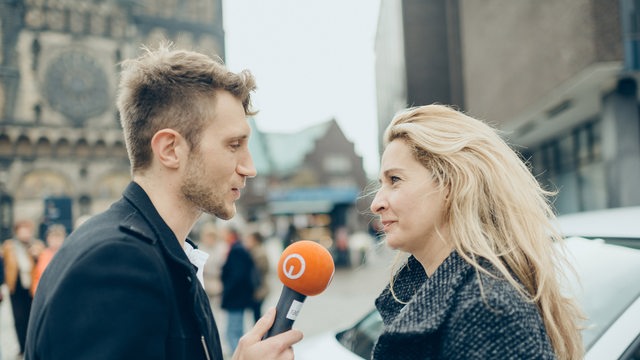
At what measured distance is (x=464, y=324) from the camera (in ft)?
4.77

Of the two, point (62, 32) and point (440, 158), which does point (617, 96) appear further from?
point (62, 32)

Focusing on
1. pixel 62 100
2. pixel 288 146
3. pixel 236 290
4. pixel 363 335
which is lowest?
pixel 236 290

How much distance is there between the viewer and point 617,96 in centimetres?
1185

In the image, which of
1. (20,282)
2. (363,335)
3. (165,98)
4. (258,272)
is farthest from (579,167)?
(165,98)

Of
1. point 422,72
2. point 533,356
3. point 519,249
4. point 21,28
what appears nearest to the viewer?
point 533,356

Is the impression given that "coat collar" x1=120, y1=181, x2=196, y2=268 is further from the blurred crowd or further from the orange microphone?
the blurred crowd

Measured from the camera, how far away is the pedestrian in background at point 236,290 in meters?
7.12

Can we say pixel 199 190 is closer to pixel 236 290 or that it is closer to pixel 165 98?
pixel 165 98

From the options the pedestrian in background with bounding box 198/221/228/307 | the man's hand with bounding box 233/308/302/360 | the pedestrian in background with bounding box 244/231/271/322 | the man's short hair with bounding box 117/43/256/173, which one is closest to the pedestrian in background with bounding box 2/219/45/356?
the pedestrian in background with bounding box 198/221/228/307

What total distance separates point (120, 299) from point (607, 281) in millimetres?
1933

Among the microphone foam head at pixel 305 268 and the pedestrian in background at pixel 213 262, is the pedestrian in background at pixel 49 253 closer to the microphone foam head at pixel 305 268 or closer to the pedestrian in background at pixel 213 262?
the pedestrian in background at pixel 213 262

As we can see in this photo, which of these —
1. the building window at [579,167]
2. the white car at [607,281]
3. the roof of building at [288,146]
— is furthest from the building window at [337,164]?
the white car at [607,281]

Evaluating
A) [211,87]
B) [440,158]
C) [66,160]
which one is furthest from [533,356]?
[66,160]

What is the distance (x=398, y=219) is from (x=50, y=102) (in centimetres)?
4413
